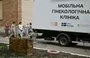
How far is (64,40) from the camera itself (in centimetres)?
2466

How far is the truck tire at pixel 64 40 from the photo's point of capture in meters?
24.3

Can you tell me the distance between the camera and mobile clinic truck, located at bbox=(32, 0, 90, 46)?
23391mm

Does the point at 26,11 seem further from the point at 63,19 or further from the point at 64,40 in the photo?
the point at 64,40

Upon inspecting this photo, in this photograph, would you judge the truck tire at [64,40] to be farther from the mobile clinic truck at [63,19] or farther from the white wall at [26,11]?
the white wall at [26,11]

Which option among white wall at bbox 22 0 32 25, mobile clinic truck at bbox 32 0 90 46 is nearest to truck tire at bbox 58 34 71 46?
mobile clinic truck at bbox 32 0 90 46

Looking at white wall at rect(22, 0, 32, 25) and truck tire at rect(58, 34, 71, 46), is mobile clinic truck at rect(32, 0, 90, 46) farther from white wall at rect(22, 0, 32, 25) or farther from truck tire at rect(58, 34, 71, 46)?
white wall at rect(22, 0, 32, 25)

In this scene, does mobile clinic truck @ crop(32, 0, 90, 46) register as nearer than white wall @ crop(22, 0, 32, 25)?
Yes

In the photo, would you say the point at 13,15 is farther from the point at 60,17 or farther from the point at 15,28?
the point at 60,17

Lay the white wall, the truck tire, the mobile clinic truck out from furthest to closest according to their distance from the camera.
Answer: the white wall, the truck tire, the mobile clinic truck

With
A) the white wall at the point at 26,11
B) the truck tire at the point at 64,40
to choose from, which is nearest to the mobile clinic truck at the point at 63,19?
the truck tire at the point at 64,40

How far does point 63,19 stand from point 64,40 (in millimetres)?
1417

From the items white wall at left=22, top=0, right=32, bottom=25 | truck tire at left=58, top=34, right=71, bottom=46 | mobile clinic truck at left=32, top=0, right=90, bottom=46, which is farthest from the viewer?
white wall at left=22, top=0, right=32, bottom=25

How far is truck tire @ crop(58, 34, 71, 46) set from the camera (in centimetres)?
2431

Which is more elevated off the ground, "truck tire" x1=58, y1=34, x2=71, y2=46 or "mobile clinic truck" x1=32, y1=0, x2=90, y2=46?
"mobile clinic truck" x1=32, y1=0, x2=90, y2=46
